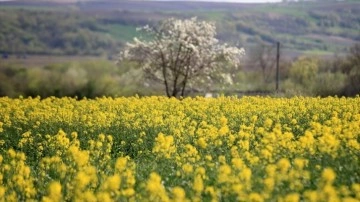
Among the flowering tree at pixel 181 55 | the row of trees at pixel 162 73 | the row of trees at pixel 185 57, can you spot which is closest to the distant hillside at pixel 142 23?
the row of trees at pixel 162 73

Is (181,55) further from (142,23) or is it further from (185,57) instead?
(142,23)

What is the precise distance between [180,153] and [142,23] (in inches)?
5131

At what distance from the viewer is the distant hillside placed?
94.6 m

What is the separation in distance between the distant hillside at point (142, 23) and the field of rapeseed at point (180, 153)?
6428 centimetres

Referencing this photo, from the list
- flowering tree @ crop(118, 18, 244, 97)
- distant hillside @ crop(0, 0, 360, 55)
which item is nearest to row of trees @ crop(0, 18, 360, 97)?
flowering tree @ crop(118, 18, 244, 97)

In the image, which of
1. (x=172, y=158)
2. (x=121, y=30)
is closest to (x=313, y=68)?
(x=172, y=158)

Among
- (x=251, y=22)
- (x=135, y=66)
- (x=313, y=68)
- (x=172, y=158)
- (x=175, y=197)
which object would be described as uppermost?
(x=175, y=197)

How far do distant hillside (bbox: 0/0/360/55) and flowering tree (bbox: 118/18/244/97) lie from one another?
4705 cm

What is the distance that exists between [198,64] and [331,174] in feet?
90.0

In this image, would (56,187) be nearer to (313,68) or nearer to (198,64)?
(198,64)

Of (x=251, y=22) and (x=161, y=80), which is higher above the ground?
(x=161, y=80)

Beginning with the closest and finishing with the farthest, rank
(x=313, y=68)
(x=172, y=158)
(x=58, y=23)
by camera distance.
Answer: (x=172, y=158), (x=313, y=68), (x=58, y=23)

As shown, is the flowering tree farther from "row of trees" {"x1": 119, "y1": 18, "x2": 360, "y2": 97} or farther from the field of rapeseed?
the field of rapeseed

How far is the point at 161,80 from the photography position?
36.2m
